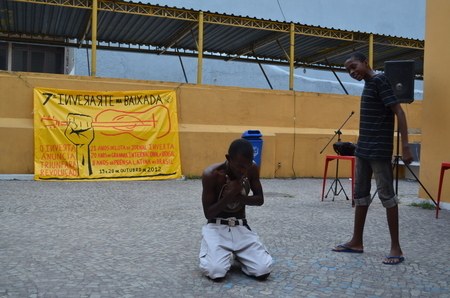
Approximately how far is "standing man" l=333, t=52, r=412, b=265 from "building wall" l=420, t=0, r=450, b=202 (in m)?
3.66

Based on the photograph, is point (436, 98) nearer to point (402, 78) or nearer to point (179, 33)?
point (402, 78)

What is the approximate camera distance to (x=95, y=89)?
10844mm

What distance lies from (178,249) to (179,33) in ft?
36.3

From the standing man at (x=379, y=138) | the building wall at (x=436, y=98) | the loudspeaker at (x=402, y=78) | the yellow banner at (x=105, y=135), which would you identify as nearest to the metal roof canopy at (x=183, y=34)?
the yellow banner at (x=105, y=135)

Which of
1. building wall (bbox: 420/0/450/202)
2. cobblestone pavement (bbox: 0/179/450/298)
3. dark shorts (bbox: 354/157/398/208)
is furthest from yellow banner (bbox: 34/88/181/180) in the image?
dark shorts (bbox: 354/157/398/208)

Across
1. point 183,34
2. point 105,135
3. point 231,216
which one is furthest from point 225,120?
point 231,216

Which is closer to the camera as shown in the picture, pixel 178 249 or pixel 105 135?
pixel 178 249

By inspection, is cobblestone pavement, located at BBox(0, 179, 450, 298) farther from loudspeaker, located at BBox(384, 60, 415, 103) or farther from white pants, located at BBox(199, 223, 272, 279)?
loudspeaker, located at BBox(384, 60, 415, 103)

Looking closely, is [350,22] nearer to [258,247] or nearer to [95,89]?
[95,89]

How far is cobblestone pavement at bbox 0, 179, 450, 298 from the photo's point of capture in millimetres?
3588

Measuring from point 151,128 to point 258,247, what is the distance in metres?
7.41

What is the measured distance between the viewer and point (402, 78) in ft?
27.3

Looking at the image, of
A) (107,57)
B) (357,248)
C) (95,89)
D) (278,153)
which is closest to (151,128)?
(95,89)

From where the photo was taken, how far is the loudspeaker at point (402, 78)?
8.16 m
